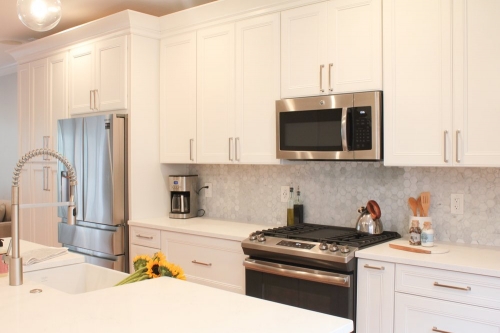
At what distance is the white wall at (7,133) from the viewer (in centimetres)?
688

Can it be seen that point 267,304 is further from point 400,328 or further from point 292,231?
point 292,231

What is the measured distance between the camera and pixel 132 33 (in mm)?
3947

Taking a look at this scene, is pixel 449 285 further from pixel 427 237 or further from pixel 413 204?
pixel 413 204

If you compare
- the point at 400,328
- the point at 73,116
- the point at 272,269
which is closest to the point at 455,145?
the point at 400,328

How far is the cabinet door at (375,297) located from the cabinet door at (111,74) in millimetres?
2399

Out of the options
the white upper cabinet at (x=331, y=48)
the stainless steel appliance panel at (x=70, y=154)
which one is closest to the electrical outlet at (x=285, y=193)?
the white upper cabinet at (x=331, y=48)

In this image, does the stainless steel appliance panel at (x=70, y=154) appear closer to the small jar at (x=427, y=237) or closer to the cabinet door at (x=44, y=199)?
the cabinet door at (x=44, y=199)

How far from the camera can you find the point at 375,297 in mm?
2543

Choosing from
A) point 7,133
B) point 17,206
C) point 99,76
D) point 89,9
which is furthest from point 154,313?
point 7,133

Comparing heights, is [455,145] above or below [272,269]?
above

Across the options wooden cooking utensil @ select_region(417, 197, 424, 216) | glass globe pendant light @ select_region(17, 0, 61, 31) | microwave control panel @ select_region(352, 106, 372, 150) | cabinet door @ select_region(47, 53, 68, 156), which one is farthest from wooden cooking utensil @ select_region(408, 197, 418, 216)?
cabinet door @ select_region(47, 53, 68, 156)

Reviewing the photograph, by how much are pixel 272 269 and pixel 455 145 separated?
1.23 meters

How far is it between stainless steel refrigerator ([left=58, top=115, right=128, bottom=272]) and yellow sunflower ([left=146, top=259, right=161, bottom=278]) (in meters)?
2.20

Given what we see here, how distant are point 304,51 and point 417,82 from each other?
792mm
